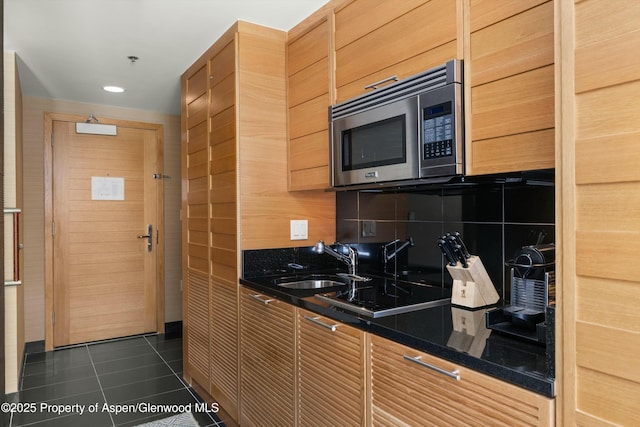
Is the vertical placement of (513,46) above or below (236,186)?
above

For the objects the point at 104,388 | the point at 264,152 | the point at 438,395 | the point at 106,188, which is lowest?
Result: the point at 104,388

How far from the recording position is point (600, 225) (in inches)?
34.1

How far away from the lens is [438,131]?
1.53m

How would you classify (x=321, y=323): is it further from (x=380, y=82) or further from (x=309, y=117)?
(x=309, y=117)

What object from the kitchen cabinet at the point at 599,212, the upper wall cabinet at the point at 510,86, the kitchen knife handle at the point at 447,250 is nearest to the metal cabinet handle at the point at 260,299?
the kitchen knife handle at the point at 447,250

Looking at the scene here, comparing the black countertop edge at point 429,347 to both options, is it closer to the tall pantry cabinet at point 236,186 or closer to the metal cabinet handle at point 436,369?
the metal cabinet handle at point 436,369

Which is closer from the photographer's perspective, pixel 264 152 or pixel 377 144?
pixel 377 144

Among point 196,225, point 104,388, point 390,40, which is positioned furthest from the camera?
point 104,388

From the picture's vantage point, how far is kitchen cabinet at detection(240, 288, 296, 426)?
1950 mm

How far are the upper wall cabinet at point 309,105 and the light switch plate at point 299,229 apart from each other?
226mm

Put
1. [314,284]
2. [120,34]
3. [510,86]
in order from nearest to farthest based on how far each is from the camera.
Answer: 1. [510,86]
2. [314,284]
3. [120,34]

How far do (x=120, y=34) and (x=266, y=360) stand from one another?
2.10m

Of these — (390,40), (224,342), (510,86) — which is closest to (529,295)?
(510,86)

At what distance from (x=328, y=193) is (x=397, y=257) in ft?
Answer: 2.13
